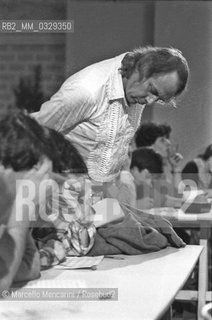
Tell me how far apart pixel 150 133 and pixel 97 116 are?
98mm

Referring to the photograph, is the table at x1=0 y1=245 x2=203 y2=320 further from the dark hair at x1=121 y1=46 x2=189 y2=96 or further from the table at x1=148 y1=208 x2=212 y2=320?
the dark hair at x1=121 y1=46 x2=189 y2=96

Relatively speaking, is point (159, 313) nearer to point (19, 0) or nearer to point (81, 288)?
point (81, 288)

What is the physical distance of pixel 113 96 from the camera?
1.08 meters

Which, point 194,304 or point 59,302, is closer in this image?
point 59,302

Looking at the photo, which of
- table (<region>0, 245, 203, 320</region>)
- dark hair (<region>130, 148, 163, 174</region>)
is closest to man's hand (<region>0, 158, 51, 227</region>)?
table (<region>0, 245, 203, 320</region>)

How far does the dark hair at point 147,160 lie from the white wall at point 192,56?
0.18 feet

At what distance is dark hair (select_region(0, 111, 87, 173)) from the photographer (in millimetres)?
929

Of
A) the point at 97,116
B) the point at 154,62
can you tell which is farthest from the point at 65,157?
the point at 154,62

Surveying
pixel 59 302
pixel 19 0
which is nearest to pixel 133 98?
pixel 19 0

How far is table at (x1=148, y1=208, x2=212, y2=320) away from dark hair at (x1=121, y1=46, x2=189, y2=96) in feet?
0.76

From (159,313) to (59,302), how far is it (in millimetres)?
131

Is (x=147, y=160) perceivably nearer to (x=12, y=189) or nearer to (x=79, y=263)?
(x=79, y=263)

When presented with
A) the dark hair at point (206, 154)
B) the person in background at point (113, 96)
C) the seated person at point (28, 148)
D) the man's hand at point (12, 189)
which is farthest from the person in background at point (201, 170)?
the man's hand at point (12, 189)

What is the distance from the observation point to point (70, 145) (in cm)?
105
